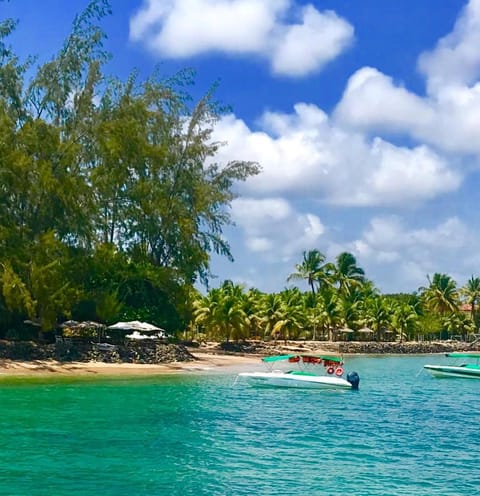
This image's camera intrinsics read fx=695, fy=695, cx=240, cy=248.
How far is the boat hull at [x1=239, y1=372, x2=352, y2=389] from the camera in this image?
40.3 m

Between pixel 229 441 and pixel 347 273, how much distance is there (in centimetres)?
9082

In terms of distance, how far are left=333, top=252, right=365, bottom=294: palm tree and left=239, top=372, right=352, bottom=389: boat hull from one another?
69.5 m

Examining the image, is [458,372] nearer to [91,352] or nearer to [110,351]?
[110,351]

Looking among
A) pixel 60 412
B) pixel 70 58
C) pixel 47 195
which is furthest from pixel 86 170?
pixel 60 412

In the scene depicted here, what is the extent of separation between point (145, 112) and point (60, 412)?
31.0 metres

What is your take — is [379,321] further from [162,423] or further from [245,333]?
[162,423]

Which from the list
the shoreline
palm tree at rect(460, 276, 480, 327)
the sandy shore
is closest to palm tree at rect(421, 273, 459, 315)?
palm tree at rect(460, 276, 480, 327)

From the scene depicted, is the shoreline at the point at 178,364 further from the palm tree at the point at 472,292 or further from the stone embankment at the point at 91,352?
the palm tree at the point at 472,292

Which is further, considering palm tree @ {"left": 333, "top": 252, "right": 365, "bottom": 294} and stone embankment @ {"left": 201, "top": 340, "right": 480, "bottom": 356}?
palm tree @ {"left": 333, "top": 252, "right": 365, "bottom": 294}

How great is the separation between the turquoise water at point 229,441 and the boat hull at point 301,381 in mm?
1065

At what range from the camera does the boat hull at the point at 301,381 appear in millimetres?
40312

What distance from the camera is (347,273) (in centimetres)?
11219

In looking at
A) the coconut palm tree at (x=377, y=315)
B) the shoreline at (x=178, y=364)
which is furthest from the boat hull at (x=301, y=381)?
the coconut palm tree at (x=377, y=315)

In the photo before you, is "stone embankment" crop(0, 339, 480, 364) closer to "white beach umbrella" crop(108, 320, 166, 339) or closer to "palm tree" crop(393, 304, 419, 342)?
"white beach umbrella" crop(108, 320, 166, 339)
